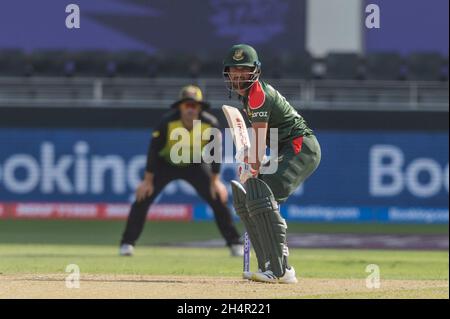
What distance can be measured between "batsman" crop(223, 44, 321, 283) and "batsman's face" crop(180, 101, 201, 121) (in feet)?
17.7

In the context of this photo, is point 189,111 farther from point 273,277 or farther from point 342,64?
point 342,64

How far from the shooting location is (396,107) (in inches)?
965

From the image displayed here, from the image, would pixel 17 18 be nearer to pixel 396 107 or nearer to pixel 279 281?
pixel 396 107

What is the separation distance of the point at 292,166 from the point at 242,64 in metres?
1.08

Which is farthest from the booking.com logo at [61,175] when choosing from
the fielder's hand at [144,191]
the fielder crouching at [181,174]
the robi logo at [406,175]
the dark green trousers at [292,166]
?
the dark green trousers at [292,166]

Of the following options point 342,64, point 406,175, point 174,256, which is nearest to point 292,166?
point 174,256

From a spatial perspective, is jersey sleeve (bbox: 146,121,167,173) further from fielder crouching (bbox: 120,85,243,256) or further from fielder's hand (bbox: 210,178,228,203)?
fielder's hand (bbox: 210,178,228,203)

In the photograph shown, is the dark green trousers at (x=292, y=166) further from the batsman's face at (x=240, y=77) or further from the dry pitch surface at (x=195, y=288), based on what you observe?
the dry pitch surface at (x=195, y=288)

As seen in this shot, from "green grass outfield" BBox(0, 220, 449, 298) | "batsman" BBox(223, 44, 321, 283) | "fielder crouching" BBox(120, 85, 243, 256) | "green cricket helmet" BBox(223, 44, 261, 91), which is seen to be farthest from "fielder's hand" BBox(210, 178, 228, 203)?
"green cricket helmet" BBox(223, 44, 261, 91)

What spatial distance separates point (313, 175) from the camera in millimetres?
24234

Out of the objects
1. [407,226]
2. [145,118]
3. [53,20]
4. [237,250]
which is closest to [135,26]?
[53,20]

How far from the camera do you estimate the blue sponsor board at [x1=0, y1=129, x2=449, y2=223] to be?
79.0ft

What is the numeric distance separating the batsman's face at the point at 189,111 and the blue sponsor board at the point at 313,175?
7.78 m

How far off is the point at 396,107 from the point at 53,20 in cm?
895
